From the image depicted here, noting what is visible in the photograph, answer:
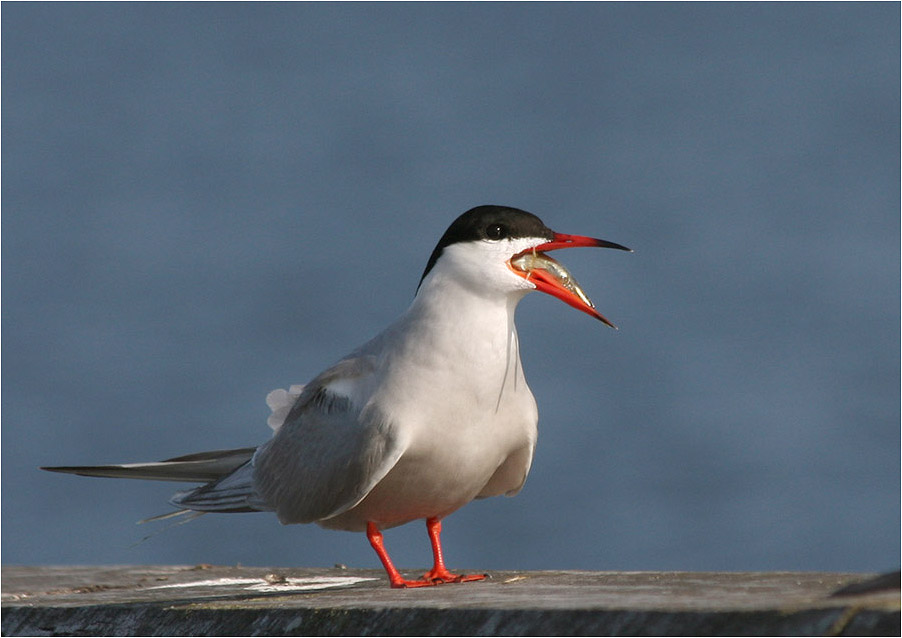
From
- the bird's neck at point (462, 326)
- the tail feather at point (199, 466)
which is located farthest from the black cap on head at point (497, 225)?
the tail feather at point (199, 466)

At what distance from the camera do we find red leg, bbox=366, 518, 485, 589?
489 centimetres

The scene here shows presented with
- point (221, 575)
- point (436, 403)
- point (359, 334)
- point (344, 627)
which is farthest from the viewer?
point (359, 334)

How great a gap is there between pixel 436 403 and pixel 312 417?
0.68 m

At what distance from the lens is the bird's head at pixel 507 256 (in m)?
4.96

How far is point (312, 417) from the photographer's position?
5.36 metres

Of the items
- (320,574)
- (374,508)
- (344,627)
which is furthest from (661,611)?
(320,574)

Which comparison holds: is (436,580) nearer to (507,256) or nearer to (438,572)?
(438,572)

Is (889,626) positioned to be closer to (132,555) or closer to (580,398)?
(132,555)

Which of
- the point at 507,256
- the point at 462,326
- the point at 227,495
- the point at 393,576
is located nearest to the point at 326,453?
the point at 393,576

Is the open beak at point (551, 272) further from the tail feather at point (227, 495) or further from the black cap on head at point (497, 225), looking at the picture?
the tail feather at point (227, 495)

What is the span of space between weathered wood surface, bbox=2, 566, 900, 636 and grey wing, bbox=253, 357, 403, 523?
318 mm

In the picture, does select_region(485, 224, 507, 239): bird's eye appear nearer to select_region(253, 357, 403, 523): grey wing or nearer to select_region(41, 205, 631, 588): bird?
select_region(41, 205, 631, 588): bird

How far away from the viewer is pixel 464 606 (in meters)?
3.71

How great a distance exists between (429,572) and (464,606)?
152 centimetres
